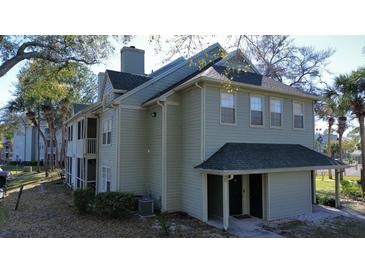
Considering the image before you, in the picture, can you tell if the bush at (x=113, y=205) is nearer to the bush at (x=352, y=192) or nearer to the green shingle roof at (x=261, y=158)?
the green shingle roof at (x=261, y=158)

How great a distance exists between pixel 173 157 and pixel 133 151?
242 cm

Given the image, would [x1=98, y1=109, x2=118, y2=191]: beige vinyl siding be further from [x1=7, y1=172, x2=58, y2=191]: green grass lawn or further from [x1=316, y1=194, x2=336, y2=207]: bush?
[x1=316, y1=194, x2=336, y2=207]: bush

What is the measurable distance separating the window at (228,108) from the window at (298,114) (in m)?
4.09

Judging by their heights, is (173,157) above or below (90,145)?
below

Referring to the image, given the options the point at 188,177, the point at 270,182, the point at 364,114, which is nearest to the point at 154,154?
the point at 188,177

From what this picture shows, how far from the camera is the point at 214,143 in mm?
10586

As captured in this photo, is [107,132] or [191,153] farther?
[107,132]

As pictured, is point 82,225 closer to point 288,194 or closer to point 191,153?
point 191,153

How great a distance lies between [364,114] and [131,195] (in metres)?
16.3

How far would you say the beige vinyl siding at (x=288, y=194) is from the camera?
10695 mm

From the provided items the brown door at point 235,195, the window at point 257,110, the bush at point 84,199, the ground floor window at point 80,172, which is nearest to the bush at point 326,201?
the brown door at point 235,195

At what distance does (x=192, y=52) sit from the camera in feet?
28.3

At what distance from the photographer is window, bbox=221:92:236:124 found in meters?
11.0

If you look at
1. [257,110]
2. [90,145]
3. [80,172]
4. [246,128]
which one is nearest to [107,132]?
[90,145]
